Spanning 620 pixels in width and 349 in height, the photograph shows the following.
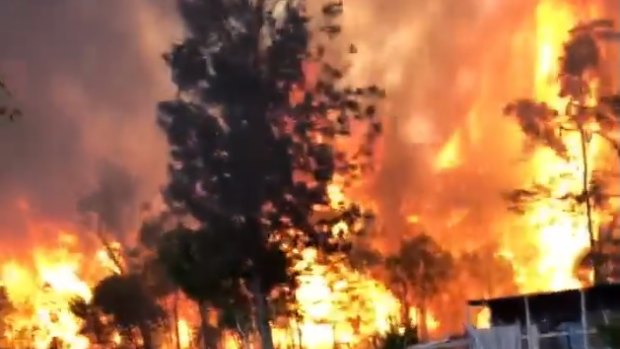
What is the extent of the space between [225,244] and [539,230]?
41.1ft

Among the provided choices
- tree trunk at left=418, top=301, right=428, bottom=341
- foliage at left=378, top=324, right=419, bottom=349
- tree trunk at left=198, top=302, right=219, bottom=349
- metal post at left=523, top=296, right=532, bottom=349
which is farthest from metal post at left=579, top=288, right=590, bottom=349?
tree trunk at left=418, top=301, right=428, bottom=341

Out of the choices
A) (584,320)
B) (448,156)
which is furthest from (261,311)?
(448,156)

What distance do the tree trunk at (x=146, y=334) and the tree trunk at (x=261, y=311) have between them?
12.9m

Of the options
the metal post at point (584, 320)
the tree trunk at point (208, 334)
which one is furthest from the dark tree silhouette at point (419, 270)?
the metal post at point (584, 320)

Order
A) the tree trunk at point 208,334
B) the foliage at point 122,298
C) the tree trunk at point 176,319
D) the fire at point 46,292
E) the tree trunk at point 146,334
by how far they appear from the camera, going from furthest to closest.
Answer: the fire at point 46,292 < the tree trunk at point 176,319 < the tree trunk at point 146,334 < the foliage at point 122,298 < the tree trunk at point 208,334

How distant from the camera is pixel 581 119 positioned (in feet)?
113

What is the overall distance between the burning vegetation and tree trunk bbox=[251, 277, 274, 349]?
0.06 meters

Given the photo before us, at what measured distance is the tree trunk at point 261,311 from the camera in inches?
1283

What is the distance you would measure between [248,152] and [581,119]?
31.4ft

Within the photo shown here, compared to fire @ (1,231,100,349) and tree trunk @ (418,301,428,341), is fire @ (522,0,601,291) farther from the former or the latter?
fire @ (1,231,100,349)

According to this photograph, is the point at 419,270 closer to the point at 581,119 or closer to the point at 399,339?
the point at 581,119

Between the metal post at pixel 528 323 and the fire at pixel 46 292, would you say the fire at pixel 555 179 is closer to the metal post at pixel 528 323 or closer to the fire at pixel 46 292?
the metal post at pixel 528 323

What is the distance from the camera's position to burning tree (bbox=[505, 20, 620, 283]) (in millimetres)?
34562

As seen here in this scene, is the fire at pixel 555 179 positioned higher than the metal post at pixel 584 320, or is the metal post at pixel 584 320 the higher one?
the fire at pixel 555 179
